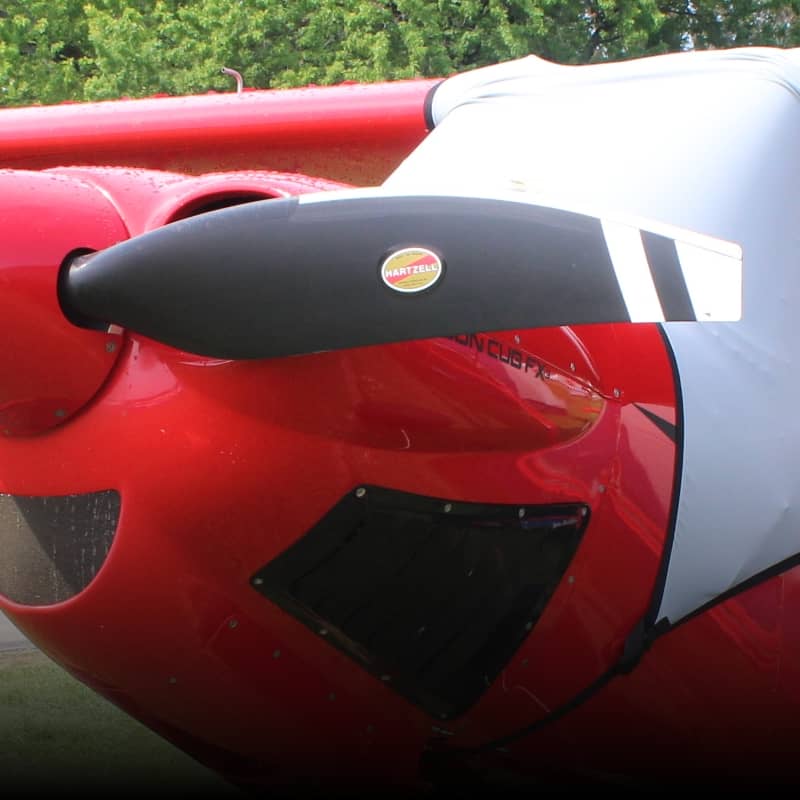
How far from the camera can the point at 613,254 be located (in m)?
2.05

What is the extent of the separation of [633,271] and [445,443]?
2.08 ft

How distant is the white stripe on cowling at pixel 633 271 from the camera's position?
202 centimetres

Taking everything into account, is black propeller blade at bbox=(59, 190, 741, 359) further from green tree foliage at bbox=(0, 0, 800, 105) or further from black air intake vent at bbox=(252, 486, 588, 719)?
green tree foliage at bbox=(0, 0, 800, 105)

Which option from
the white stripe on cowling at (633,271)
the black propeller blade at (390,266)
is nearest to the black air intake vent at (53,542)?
the black propeller blade at (390,266)

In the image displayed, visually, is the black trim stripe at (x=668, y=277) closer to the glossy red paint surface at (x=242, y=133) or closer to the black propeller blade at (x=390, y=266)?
the black propeller blade at (x=390, y=266)

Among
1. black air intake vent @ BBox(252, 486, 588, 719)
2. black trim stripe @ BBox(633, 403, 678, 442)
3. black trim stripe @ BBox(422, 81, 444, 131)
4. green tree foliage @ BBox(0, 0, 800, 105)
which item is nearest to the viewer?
black air intake vent @ BBox(252, 486, 588, 719)

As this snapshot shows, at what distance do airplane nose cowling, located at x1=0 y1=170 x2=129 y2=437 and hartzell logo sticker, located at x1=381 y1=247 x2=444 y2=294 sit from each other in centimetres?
56

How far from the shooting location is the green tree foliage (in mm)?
17875

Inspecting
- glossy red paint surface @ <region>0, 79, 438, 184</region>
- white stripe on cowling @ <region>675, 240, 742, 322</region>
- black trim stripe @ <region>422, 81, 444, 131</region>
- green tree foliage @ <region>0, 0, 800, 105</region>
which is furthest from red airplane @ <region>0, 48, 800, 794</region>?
green tree foliage @ <region>0, 0, 800, 105</region>

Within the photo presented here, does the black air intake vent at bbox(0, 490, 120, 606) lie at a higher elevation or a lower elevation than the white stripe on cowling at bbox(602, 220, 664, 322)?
lower

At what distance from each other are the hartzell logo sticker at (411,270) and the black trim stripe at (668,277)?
34 centimetres

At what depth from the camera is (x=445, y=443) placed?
2527mm

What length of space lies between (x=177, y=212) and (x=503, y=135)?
749 mm

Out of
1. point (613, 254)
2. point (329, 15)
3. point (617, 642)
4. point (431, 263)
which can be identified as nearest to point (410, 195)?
point (431, 263)
